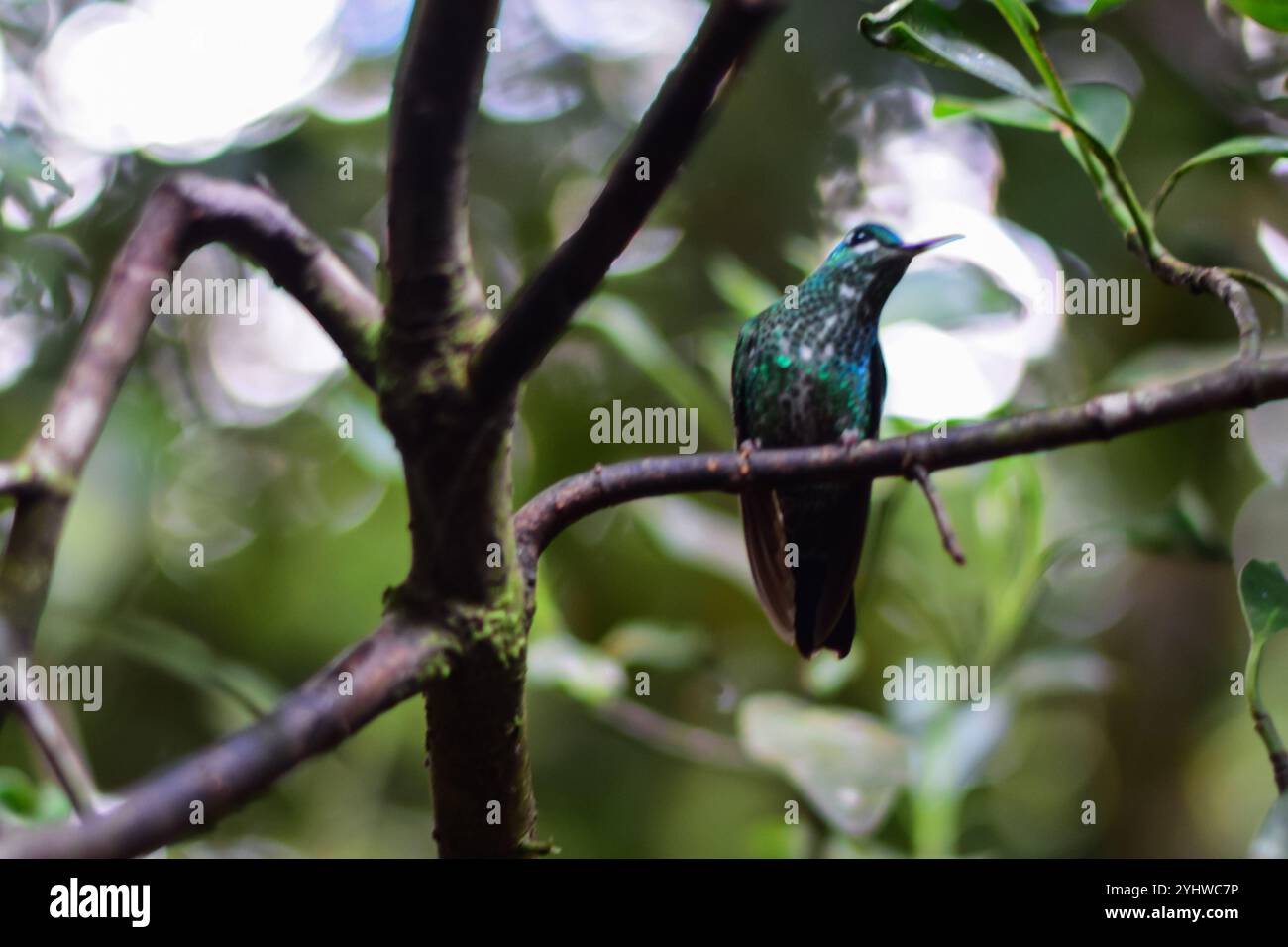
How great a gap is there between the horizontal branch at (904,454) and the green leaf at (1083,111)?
1.34 feet

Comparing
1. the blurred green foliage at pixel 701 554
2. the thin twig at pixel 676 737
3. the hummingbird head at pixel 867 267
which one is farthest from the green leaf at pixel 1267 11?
the thin twig at pixel 676 737

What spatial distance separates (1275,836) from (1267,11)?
0.81 m

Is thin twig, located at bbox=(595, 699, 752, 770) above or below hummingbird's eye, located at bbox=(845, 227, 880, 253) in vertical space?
below

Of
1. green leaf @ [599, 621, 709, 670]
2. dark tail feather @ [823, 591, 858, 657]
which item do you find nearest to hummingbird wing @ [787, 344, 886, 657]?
dark tail feather @ [823, 591, 858, 657]

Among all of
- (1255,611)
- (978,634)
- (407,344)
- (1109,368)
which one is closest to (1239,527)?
(1109,368)

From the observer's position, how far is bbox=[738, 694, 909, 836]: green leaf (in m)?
1.60

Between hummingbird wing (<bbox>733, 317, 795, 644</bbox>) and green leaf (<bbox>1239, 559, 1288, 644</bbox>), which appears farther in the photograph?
hummingbird wing (<bbox>733, 317, 795, 644</bbox>)

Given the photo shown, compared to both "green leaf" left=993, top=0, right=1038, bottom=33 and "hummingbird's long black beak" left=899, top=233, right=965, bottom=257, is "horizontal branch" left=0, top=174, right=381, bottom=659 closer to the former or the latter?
"green leaf" left=993, top=0, right=1038, bottom=33

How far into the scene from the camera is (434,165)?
Answer: 81 centimetres

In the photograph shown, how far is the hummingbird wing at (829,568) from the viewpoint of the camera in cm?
167

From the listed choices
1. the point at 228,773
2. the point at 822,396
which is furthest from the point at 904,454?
the point at 822,396

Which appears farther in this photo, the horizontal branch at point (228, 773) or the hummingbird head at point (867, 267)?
the hummingbird head at point (867, 267)

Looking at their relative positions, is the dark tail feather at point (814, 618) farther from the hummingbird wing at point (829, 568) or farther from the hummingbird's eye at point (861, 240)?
the hummingbird's eye at point (861, 240)

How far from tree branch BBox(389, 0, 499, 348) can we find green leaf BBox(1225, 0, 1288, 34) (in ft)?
2.69
